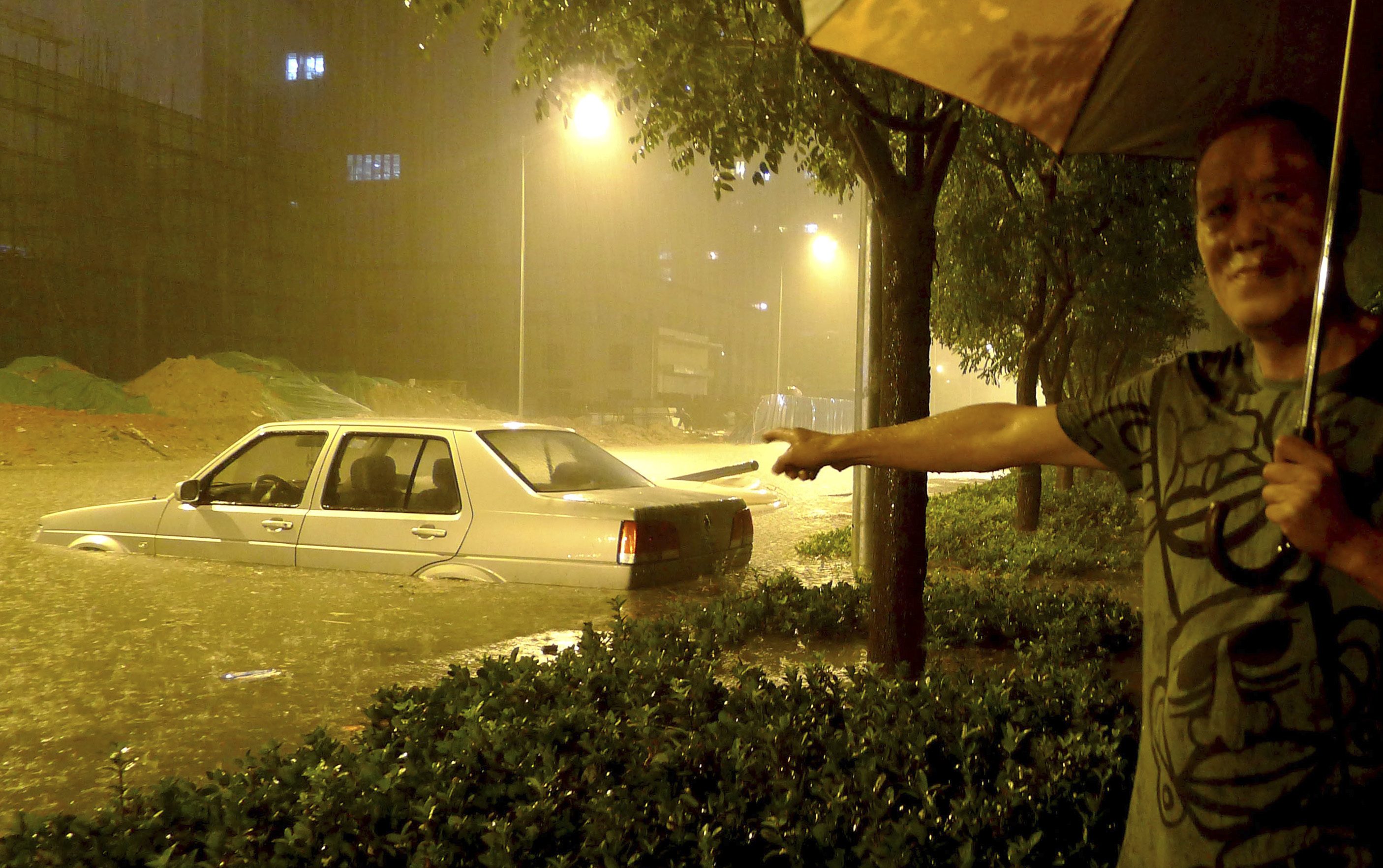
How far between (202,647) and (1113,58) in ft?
18.7

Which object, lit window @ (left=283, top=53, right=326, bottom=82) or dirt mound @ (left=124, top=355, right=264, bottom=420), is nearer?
dirt mound @ (left=124, top=355, right=264, bottom=420)

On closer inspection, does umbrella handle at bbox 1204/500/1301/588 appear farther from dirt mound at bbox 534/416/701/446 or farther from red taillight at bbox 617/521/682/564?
dirt mound at bbox 534/416/701/446

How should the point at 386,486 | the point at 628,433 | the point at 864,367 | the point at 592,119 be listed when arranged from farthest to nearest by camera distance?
the point at 628,433, the point at 592,119, the point at 864,367, the point at 386,486

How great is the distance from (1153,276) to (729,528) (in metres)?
8.01

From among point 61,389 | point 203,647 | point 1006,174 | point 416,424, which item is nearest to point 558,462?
point 416,424

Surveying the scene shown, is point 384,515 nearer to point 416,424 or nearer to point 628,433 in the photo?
point 416,424

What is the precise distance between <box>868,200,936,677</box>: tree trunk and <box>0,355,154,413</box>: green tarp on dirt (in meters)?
26.3

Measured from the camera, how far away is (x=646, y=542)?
6305mm

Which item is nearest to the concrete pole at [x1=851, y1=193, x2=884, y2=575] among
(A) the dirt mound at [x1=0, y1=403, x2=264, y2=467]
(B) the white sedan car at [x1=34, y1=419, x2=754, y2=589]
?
(B) the white sedan car at [x1=34, y1=419, x2=754, y2=589]

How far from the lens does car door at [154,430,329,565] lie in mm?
7051

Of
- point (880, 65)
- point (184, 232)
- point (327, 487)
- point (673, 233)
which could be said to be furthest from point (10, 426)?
point (673, 233)

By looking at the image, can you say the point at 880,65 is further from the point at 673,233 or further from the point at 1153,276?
the point at 673,233

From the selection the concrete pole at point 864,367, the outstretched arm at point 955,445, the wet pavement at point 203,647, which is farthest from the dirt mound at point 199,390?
the outstretched arm at point 955,445

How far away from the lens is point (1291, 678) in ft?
4.28
